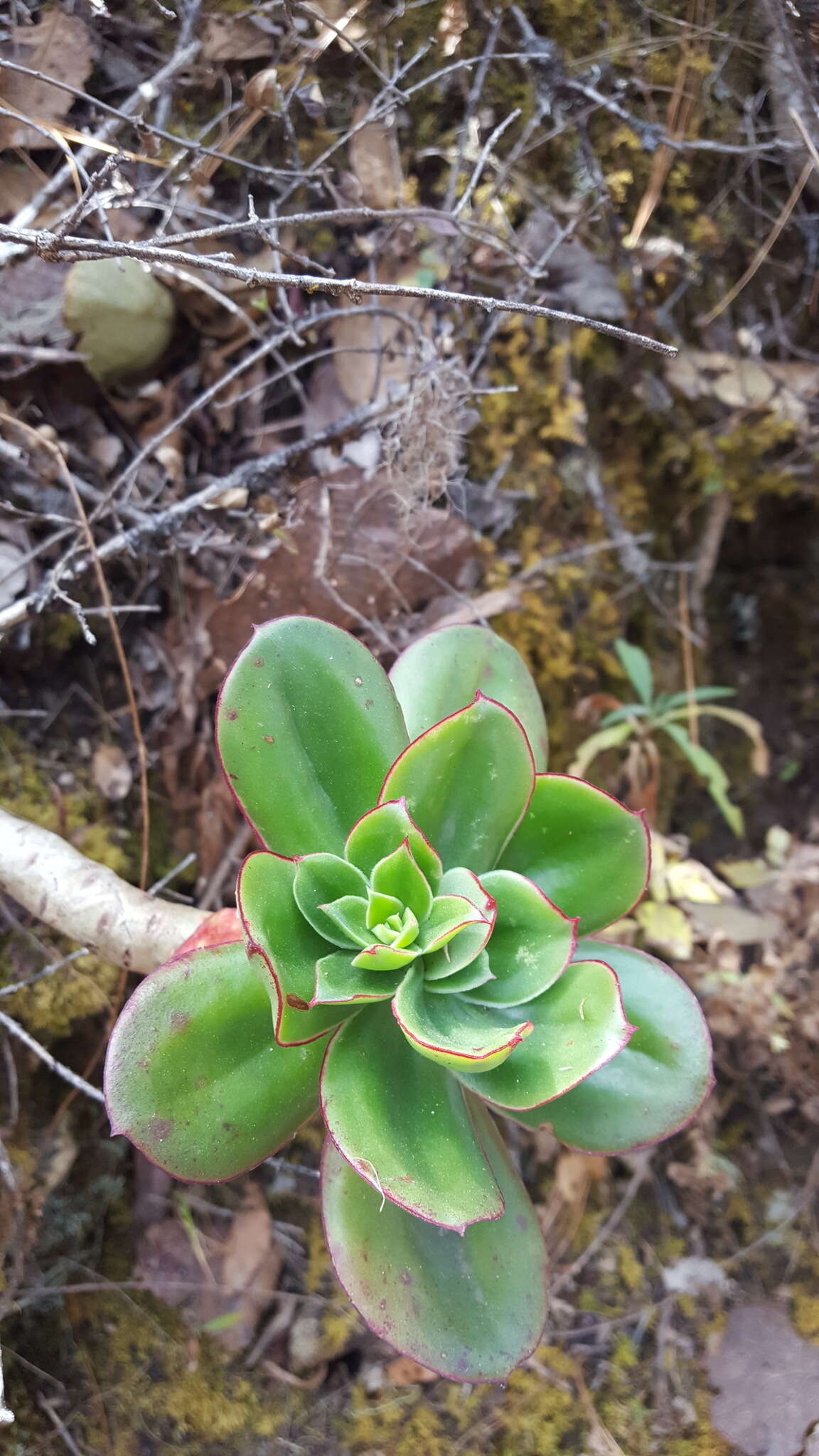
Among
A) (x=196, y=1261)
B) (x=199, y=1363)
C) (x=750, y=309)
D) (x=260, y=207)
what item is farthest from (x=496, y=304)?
(x=199, y=1363)

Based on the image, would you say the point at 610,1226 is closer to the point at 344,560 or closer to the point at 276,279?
the point at 344,560

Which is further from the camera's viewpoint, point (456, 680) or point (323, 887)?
point (456, 680)

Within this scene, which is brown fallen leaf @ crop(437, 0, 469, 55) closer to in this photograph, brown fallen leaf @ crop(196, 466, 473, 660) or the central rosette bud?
brown fallen leaf @ crop(196, 466, 473, 660)

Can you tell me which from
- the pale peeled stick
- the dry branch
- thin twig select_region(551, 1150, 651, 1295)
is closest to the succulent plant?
the dry branch

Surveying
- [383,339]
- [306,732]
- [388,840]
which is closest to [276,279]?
[306,732]

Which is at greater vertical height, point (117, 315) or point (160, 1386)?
point (117, 315)

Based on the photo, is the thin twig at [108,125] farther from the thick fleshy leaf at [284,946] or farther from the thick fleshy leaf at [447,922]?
the thick fleshy leaf at [447,922]

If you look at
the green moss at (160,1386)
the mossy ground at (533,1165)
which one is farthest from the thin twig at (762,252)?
the green moss at (160,1386)
